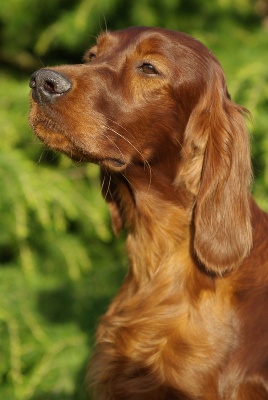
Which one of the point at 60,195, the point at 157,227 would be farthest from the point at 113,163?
the point at 60,195

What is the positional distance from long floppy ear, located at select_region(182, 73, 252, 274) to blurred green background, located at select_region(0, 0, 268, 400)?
3.53 ft

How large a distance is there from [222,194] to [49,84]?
702 millimetres

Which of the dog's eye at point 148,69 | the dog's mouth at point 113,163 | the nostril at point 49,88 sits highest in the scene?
the dog's eye at point 148,69

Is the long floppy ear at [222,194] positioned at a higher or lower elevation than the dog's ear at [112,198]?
higher

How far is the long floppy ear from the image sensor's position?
8.08 feet

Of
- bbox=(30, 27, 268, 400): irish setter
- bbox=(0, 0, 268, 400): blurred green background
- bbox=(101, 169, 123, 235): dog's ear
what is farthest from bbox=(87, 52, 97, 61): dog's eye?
bbox=(0, 0, 268, 400): blurred green background

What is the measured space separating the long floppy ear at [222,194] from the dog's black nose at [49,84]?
1.71 ft

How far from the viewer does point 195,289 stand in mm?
2555

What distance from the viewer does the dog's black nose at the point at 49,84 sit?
2334 mm

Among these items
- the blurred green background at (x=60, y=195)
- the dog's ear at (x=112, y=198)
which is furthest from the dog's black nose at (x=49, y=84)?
the blurred green background at (x=60, y=195)

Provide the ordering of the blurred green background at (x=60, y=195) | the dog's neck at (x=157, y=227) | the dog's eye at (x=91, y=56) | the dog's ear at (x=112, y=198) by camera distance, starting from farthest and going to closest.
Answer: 1. the blurred green background at (x=60, y=195)
2. the dog's ear at (x=112, y=198)
3. the dog's eye at (x=91, y=56)
4. the dog's neck at (x=157, y=227)

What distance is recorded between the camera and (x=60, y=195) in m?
4.56

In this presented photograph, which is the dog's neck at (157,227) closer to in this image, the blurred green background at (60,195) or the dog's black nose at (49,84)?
the dog's black nose at (49,84)

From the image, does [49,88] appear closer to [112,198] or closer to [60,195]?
[112,198]
